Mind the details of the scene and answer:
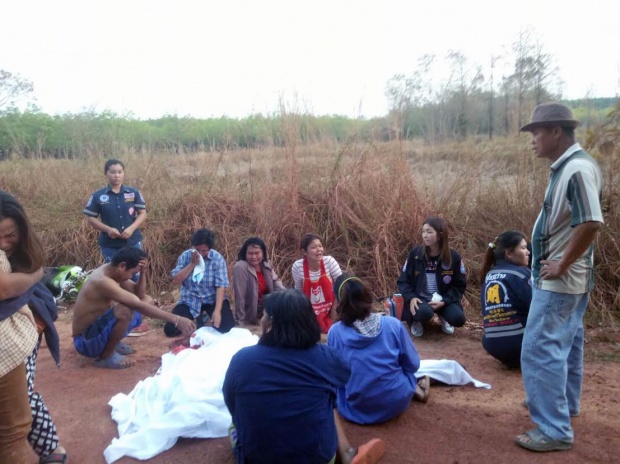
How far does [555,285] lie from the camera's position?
2574 millimetres

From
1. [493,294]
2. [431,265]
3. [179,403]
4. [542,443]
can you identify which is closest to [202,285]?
[179,403]

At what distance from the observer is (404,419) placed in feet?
10.3

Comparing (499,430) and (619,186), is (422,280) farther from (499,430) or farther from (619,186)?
(619,186)

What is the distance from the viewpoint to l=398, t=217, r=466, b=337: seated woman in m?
4.64

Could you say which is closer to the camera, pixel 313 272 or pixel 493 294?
pixel 493 294

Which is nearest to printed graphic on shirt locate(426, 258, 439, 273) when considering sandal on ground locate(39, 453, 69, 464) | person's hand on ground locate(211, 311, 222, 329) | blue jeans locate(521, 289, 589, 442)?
person's hand on ground locate(211, 311, 222, 329)

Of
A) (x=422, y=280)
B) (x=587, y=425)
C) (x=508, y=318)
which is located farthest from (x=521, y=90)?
(x=587, y=425)

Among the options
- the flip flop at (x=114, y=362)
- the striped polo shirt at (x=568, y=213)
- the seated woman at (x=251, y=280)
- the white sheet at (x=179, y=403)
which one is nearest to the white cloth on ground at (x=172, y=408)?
the white sheet at (x=179, y=403)

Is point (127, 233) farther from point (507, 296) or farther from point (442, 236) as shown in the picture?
point (507, 296)

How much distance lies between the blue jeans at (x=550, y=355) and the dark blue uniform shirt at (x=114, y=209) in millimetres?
4258

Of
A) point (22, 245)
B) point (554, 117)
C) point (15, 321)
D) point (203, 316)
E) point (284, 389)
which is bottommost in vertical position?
point (203, 316)

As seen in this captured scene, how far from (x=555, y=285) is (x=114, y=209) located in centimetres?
444

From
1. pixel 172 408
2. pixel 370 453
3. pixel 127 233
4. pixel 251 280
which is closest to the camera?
pixel 370 453

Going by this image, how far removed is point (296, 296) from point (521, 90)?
7.14 metres
